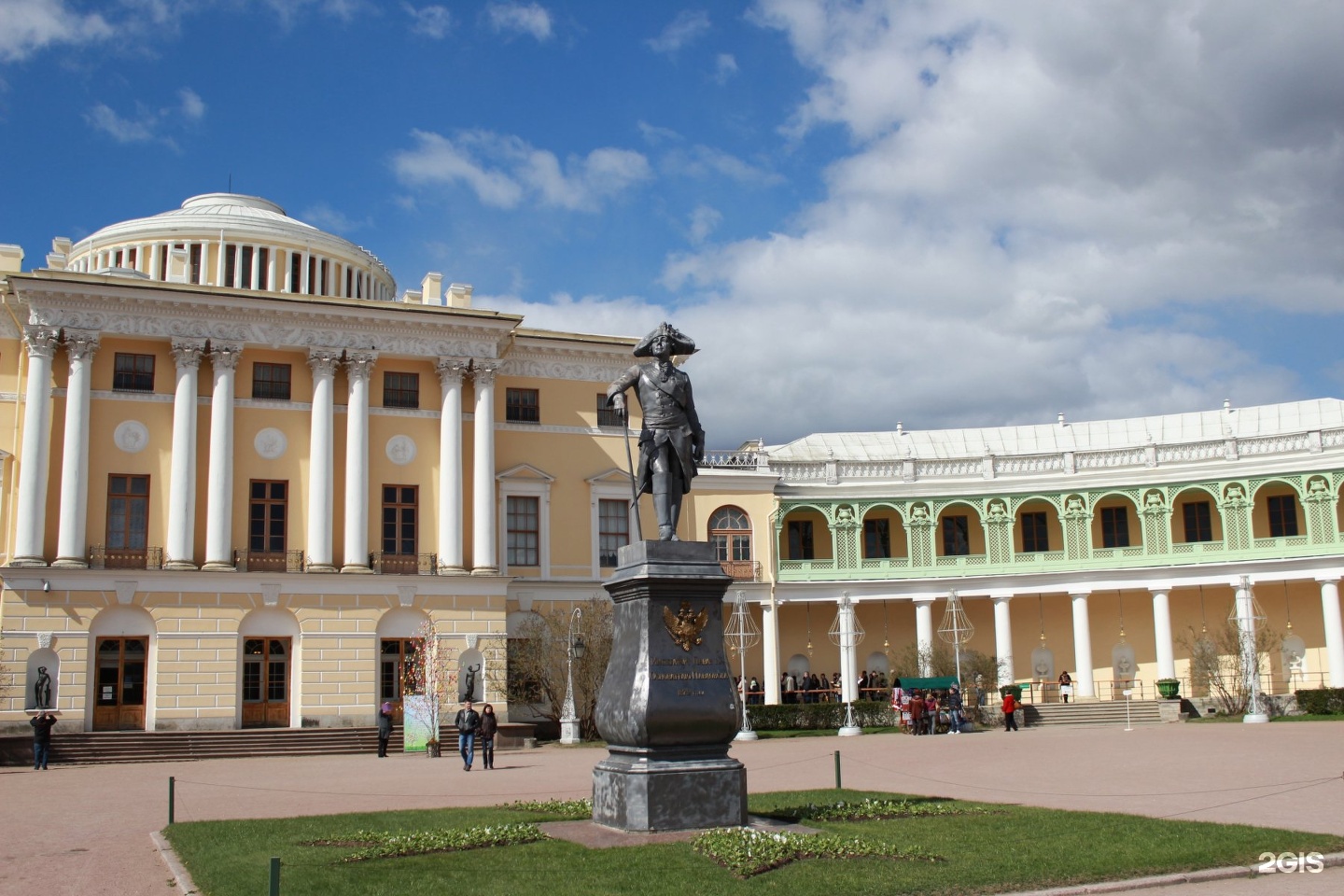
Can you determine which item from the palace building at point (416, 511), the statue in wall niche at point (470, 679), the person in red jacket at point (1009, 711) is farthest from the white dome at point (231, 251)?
the person in red jacket at point (1009, 711)

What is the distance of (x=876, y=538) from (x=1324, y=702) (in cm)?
1930

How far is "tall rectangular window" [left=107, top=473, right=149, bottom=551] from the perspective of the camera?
131ft

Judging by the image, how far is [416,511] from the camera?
43531mm

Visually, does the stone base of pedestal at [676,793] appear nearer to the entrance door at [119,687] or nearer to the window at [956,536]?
the entrance door at [119,687]

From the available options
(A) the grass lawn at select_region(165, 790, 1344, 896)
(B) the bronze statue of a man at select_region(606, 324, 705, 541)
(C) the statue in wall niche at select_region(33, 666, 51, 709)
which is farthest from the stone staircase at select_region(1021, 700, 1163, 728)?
(B) the bronze statue of a man at select_region(606, 324, 705, 541)

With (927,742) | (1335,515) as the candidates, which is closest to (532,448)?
(927,742)

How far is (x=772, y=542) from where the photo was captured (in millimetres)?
51688

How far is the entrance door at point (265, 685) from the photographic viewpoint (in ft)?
132

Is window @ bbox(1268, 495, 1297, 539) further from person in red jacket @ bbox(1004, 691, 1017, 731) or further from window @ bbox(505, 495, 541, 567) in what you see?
window @ bbox(505, 495, 541, 567)

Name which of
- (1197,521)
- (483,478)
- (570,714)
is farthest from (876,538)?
(570,714)

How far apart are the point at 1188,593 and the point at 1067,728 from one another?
14.8 meters

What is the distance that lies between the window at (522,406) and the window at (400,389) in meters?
3.80

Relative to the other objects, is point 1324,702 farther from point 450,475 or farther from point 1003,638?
point 450,475

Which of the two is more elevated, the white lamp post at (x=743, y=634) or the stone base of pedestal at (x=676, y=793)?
the white lamp post at (x=743, y=634)
